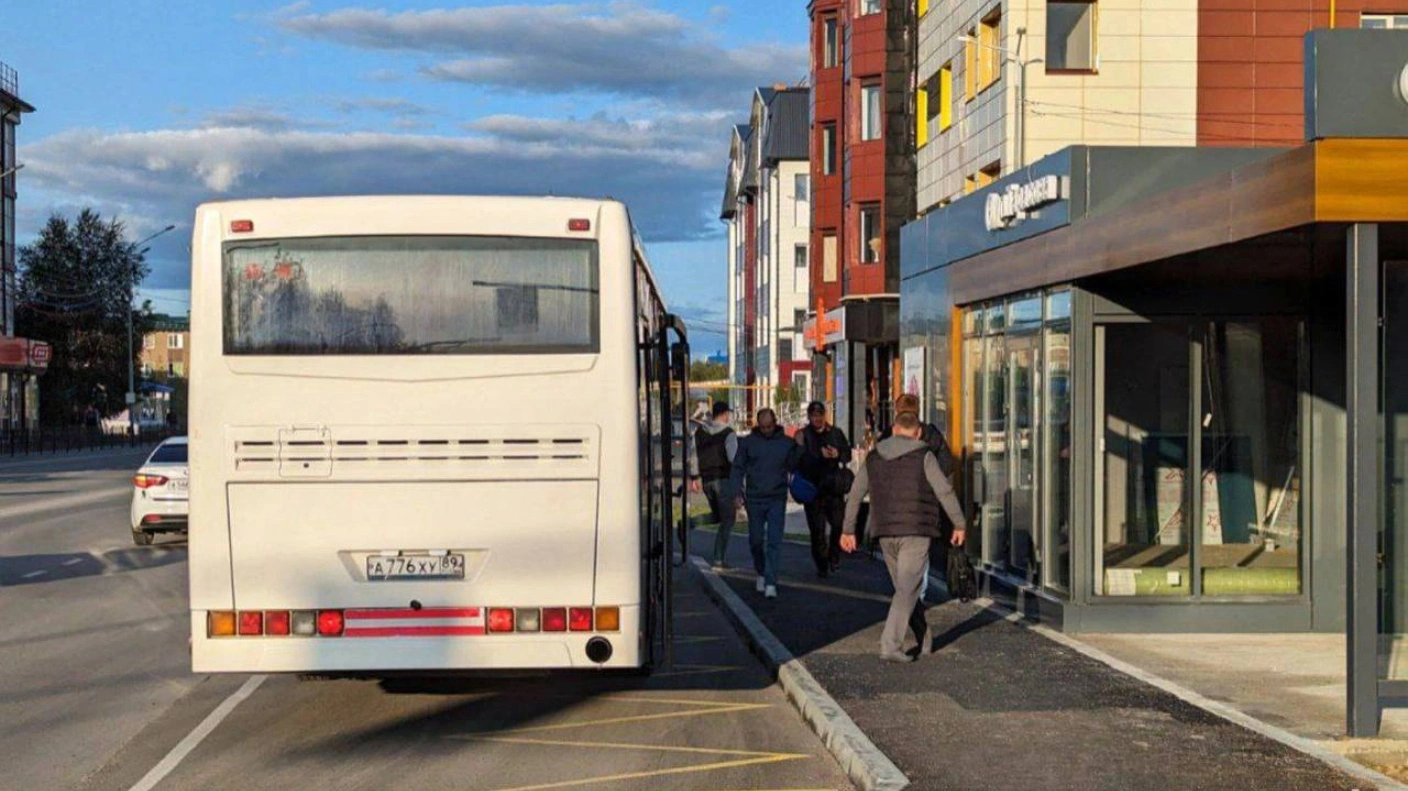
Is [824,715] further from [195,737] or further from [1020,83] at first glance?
[1020,83]

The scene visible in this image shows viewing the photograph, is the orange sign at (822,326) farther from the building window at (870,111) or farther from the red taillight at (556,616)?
the red taillight at (556,616)

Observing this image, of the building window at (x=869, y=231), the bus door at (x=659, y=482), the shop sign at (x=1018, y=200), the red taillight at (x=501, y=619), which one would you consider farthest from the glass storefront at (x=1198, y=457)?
the building window at (x=869, y=231)

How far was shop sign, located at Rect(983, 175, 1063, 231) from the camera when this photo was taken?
1628cm

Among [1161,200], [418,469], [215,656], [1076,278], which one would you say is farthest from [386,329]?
[1076,278]

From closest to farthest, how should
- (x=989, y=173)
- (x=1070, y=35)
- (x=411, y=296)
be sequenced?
1. (x=411, y=296)
2. (x=1070, y=35)
3. (x=989, y=173)

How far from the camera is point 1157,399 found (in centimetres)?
1513

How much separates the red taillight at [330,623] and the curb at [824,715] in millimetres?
2717

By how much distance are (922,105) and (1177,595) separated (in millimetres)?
26616

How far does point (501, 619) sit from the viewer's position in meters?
9.88

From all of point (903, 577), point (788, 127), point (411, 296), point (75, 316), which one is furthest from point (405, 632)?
point (75, 316)

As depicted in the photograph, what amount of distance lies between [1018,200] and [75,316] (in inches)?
3782

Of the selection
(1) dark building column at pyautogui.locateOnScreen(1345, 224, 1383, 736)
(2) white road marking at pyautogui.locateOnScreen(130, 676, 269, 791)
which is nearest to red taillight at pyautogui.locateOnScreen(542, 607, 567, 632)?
(2) white road marking at pyautogui.locateOnScreen(130, 676, 269, 791)

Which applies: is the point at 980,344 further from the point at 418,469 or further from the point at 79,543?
the point at 79,543

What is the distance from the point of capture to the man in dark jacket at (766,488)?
17375 millimetres
